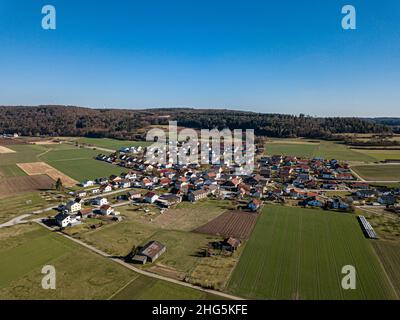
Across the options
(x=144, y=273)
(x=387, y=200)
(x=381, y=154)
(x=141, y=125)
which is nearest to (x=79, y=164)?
(x=144, y=273)

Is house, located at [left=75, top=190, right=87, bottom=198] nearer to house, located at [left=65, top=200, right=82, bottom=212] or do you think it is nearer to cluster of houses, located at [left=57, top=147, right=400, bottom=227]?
cluster of houses, located at [left=57, top=147, right=400, bottom=227]

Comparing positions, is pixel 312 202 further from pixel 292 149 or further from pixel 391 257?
pixel 292 149

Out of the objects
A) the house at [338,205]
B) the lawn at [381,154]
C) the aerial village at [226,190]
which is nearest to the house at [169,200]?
the aerial village at [226,190]

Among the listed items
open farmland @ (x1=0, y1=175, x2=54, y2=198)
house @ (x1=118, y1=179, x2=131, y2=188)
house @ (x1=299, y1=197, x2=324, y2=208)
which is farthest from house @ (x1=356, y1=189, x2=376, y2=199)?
open farmland @ (x1=0, y1=175, x2=54, y2=198)

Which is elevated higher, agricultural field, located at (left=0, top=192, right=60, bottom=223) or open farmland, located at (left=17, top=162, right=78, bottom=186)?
open farmland, located at (left=17, top=162, right=78, bottom=186)

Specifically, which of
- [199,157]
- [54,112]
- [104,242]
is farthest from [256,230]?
[54,112]
